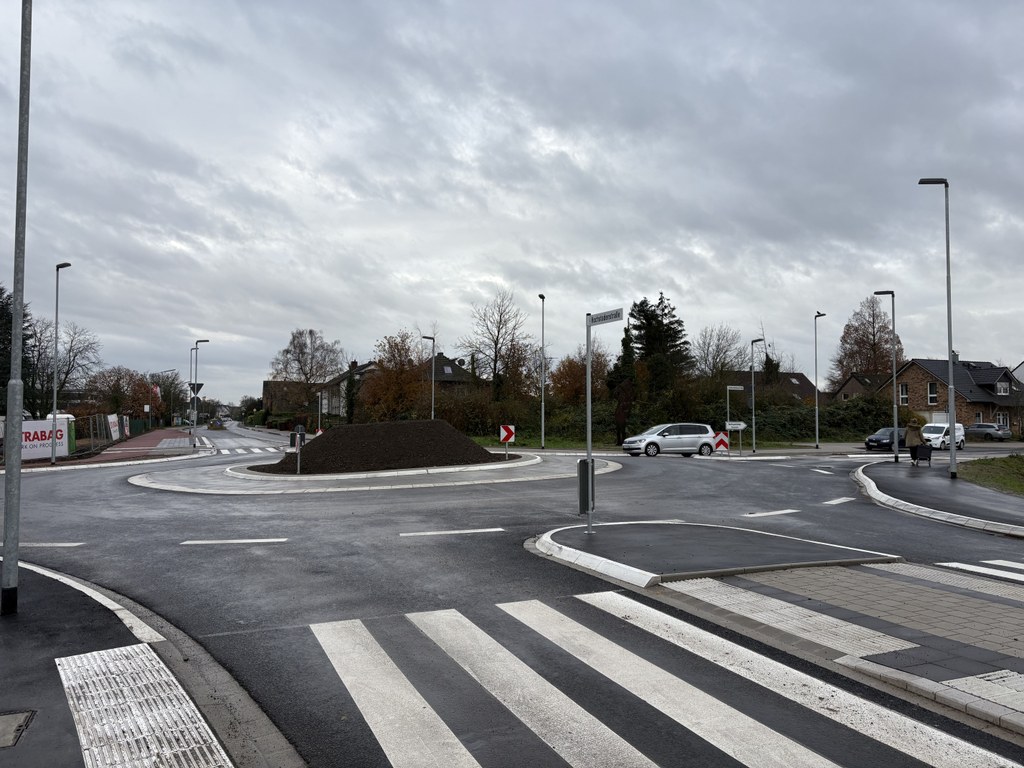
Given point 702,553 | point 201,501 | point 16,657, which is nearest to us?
point 16,657

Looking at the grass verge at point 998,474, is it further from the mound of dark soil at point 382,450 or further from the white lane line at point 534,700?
the white lane line at point 534,700

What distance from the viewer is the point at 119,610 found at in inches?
270

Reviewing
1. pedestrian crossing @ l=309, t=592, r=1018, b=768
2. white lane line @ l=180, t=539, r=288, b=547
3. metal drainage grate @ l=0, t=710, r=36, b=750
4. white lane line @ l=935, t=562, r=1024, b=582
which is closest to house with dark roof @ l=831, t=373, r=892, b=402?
white lane line @ l=935, t=562, r=1024, b=582

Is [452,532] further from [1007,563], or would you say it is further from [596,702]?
[1007,563]

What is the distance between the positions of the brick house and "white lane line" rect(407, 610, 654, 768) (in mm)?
66215

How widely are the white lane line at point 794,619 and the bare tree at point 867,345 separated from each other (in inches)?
2980

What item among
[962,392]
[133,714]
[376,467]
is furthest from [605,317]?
[962,392]

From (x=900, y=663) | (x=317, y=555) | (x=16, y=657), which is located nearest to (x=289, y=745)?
(x=16, y=657)

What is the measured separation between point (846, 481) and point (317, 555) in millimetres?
17001

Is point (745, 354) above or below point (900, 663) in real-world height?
above

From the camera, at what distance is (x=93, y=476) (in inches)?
945

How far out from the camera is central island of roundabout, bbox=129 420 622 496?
20062 millimetres

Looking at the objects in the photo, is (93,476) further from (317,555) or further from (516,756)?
(516,756)

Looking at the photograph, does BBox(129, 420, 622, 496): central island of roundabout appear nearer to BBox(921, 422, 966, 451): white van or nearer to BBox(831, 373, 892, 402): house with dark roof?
BBox(921, 422, 966, 451): white van
